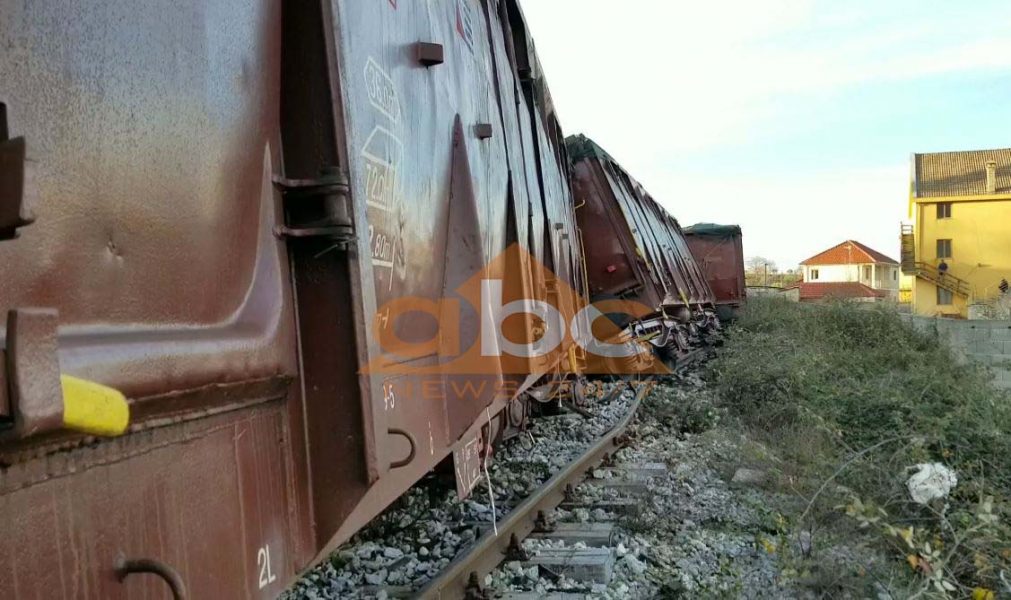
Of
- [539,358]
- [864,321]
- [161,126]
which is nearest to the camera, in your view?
[161,126]

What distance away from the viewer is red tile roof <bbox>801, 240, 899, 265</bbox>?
8938cm

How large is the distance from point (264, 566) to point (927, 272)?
53437 millimetres

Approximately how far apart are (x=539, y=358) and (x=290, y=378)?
2.87 m

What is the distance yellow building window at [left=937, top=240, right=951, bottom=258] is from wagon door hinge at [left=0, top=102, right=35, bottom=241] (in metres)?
55.6

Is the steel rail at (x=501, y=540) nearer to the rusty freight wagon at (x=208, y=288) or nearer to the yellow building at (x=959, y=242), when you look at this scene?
the rusty freight wagon at (x=208, y=288)

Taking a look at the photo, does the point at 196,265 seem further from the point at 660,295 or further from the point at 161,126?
the point at 660,295

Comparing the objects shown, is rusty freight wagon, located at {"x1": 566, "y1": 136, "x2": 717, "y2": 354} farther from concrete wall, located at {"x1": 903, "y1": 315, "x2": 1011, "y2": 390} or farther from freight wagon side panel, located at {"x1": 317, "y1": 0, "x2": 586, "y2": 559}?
concrete wall, located at {"x1": 903, "y1": 315, "x2": 1011, "y2": 390}

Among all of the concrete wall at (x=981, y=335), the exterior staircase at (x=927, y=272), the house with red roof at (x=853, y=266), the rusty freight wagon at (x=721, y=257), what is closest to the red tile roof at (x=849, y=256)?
the house with red roof at (x=853, y=266)

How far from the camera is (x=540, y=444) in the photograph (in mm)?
7340

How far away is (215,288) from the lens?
5.19ft

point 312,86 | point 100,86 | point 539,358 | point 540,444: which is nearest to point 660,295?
point 540,444

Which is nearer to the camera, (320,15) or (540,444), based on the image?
(320,15)

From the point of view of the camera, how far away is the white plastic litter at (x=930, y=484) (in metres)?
4.20

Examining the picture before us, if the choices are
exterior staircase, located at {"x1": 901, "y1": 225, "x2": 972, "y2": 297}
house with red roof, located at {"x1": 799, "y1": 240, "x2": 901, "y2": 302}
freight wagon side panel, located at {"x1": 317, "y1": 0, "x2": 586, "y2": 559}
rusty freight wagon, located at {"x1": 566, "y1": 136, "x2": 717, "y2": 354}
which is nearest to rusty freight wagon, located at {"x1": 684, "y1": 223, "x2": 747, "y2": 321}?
rusty freight wagon, located at {"x1": 566, "y1": 136, "x2": 717, "y2": 354}
